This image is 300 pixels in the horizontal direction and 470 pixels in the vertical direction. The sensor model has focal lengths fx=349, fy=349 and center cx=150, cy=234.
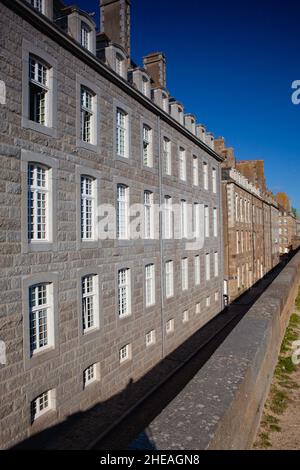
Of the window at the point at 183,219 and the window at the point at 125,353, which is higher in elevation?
the window at the point at 183,219

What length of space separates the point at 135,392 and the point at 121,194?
8.40m

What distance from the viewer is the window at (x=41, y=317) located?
33.7 feet

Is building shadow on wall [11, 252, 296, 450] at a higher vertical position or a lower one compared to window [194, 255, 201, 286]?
lower

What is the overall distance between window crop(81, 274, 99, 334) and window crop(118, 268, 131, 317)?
1.96 m

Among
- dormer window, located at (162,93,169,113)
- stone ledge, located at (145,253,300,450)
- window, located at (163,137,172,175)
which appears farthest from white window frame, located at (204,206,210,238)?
stone ledge, located at (145,253,300,450)

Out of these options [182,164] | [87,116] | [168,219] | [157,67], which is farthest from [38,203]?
[157,67]

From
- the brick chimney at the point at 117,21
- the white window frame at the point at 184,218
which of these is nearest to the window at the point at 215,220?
the white window frame at the point at 184,218

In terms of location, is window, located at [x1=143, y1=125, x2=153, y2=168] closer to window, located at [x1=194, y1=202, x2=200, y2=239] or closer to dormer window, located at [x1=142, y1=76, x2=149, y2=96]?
dormer window, located at [x1=142, y1=76, x2=149, y2=96]

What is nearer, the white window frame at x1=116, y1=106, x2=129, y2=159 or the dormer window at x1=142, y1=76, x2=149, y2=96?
the white window frame at x1=116, y1=106, x2=129, y2=159

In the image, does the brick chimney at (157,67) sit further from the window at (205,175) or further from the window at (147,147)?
the window at (205,175)

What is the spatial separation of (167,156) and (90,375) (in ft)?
40.7

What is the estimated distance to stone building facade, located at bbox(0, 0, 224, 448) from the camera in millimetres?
9570
